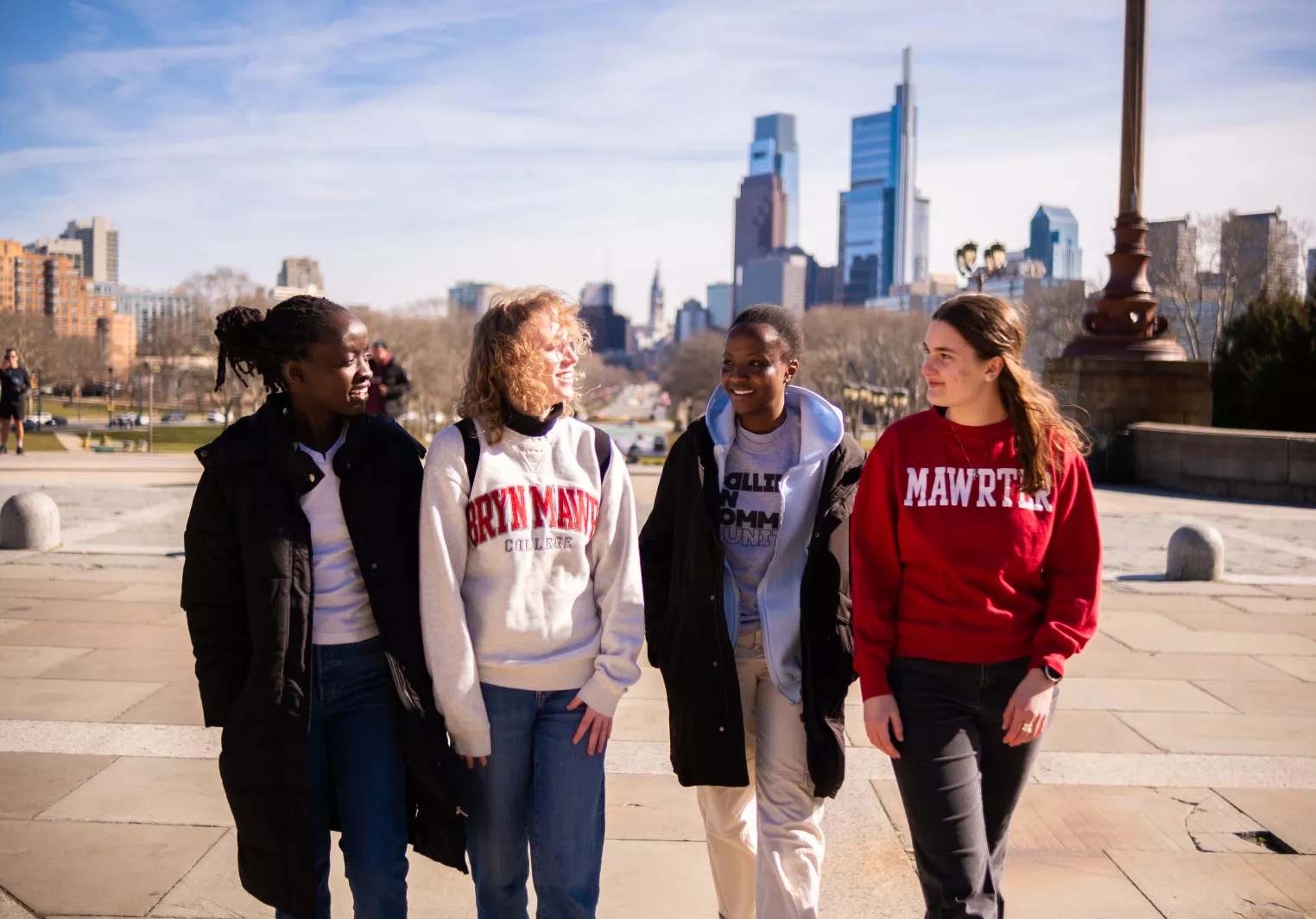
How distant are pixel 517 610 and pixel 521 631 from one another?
2.2 inches

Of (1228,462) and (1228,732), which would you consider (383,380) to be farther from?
(1228,462)

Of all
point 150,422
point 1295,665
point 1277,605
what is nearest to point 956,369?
point 1295,665

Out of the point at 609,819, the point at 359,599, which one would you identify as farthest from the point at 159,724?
the point at 359,599

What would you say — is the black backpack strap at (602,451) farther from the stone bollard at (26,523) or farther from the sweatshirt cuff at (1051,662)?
the stone bollard at (26,523)

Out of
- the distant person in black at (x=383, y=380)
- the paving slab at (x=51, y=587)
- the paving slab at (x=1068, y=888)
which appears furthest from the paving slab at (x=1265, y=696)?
the paving slab at (x=51, y=587)

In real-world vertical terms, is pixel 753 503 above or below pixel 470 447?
below

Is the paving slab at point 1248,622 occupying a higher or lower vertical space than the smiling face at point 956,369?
lower

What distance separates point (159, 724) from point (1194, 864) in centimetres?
460

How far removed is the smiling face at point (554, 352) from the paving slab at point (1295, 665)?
5647mm

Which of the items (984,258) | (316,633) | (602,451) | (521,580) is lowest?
(316,633)

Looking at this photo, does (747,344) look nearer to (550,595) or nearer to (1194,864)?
(550,595)

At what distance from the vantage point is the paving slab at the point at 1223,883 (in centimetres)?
358

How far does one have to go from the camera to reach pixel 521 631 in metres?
2.74

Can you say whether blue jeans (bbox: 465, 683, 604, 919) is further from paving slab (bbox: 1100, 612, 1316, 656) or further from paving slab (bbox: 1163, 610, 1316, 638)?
paving slab (bbox: 1163, 610, 1316, 638)
